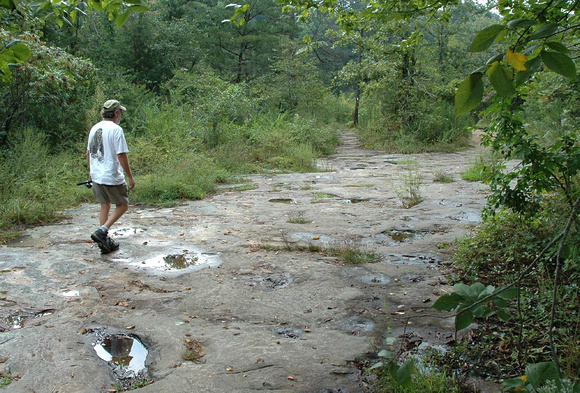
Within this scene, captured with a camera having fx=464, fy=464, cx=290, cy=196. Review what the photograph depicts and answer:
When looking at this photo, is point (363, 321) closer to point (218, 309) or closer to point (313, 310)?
point (313, 310)

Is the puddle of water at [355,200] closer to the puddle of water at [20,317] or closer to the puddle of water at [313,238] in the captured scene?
the puddle of water at [313,238]

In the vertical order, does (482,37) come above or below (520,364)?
above

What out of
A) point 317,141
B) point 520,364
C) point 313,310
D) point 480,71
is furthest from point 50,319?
point 317,141

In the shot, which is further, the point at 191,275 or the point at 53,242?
the point at 53,242

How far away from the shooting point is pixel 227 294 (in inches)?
159

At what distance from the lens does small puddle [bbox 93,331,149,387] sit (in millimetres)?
2813

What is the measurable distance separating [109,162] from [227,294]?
239 centimetres

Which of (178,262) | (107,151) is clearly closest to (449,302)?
(178,262)

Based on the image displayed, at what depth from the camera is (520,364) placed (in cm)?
267

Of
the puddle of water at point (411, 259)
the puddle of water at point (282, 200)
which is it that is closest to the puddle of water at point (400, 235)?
the puddle of water at point (411, 259)

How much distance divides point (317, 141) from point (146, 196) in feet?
29.6

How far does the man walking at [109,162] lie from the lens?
17.5 ft

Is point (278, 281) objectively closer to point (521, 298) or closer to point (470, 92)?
point (521, 298)

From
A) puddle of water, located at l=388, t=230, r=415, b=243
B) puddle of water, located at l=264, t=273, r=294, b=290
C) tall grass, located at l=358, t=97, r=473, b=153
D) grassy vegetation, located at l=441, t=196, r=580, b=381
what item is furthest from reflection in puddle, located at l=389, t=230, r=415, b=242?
tall grass, located at l=358, t=97, r=473, b=153
